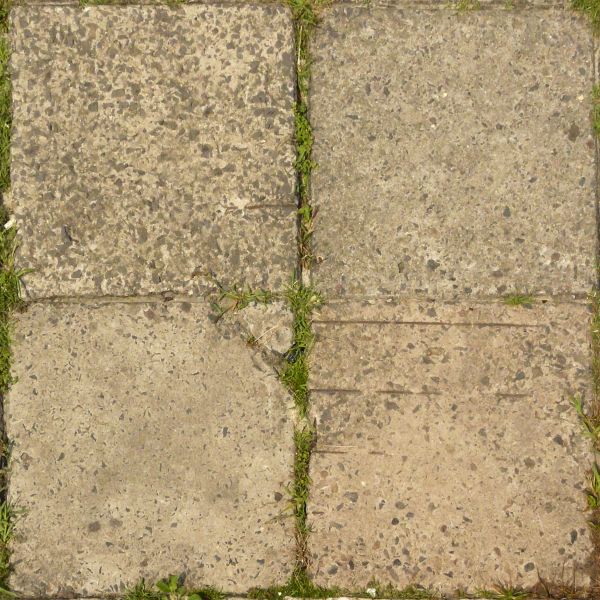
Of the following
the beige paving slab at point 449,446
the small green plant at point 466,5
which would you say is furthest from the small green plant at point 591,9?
the beige paving slab at point 449,446

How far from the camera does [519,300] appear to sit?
2691 millimetres

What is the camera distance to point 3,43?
2.77 meters

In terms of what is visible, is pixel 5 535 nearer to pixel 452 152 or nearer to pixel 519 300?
pixel 519 300

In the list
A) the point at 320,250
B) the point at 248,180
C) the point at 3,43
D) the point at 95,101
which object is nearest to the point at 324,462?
the point at 320,250

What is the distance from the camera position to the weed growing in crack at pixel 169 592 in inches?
104

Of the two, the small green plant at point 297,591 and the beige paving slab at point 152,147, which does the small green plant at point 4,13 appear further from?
the small green plant at point 297,591

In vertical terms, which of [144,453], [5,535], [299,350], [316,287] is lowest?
[5,535]

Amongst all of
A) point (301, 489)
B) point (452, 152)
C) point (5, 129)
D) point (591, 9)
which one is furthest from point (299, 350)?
point (591, 9)

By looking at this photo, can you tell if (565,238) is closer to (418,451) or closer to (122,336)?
(418,451)

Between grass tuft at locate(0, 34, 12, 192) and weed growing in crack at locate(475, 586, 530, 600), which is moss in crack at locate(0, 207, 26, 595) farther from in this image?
weed growing in crack at locate(475, 586, 530, 600)

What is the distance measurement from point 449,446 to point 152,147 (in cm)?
168

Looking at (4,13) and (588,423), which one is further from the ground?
(4,13)

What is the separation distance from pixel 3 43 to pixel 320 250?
1.54 metres

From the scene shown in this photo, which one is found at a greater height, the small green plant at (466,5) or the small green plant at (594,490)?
the small green plant at (466,5)
